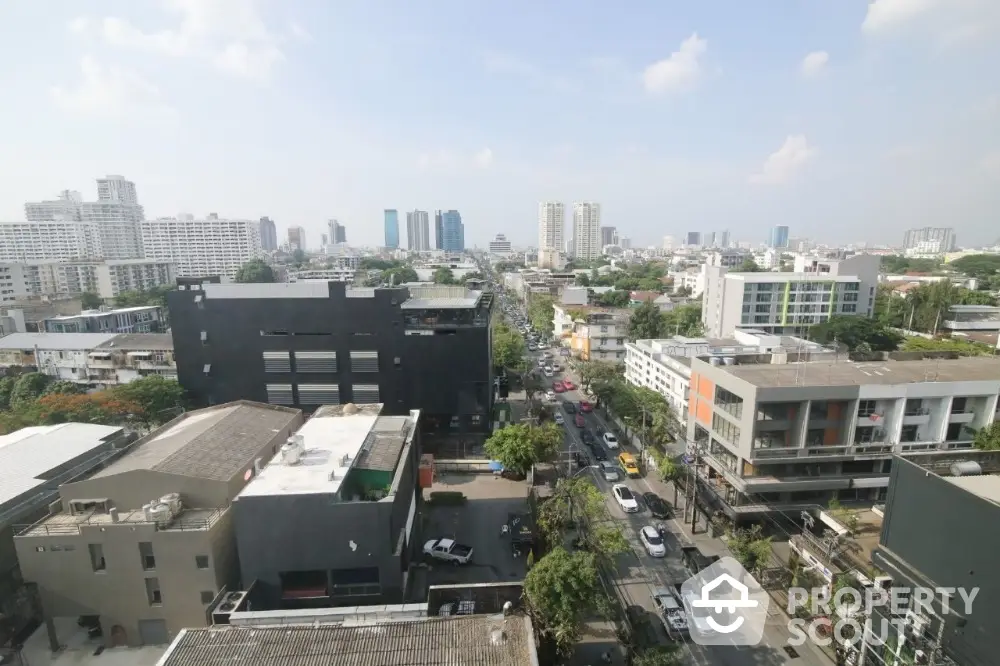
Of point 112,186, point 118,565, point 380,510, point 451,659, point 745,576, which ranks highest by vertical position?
point 112,186

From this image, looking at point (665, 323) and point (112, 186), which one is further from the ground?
point (112, 186)

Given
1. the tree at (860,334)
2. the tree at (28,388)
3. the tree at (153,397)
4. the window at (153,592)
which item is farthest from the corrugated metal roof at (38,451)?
the tree at (860,334)

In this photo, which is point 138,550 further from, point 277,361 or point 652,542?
point 652,542

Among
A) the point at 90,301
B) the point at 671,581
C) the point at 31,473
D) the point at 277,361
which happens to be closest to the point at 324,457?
the point at 31,473

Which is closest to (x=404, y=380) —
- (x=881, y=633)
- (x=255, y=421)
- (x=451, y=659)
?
(x=255, y=421)

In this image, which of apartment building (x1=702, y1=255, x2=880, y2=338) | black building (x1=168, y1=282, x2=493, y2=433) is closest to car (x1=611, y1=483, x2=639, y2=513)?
black building (x1=168, y1=282, x2=493, y2=433)

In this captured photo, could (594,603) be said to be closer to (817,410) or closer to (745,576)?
(745,576)

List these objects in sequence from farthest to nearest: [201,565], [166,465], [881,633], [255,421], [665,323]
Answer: [665,323] < [255,421] < [166,465] < [201,565] < [881,633]

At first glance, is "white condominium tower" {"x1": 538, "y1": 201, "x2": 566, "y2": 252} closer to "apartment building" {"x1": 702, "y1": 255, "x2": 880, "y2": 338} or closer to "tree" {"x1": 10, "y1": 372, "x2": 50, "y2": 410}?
"apartment building" {"x1": 702, "y1": 255, "x2": 880, "y2": 338}
